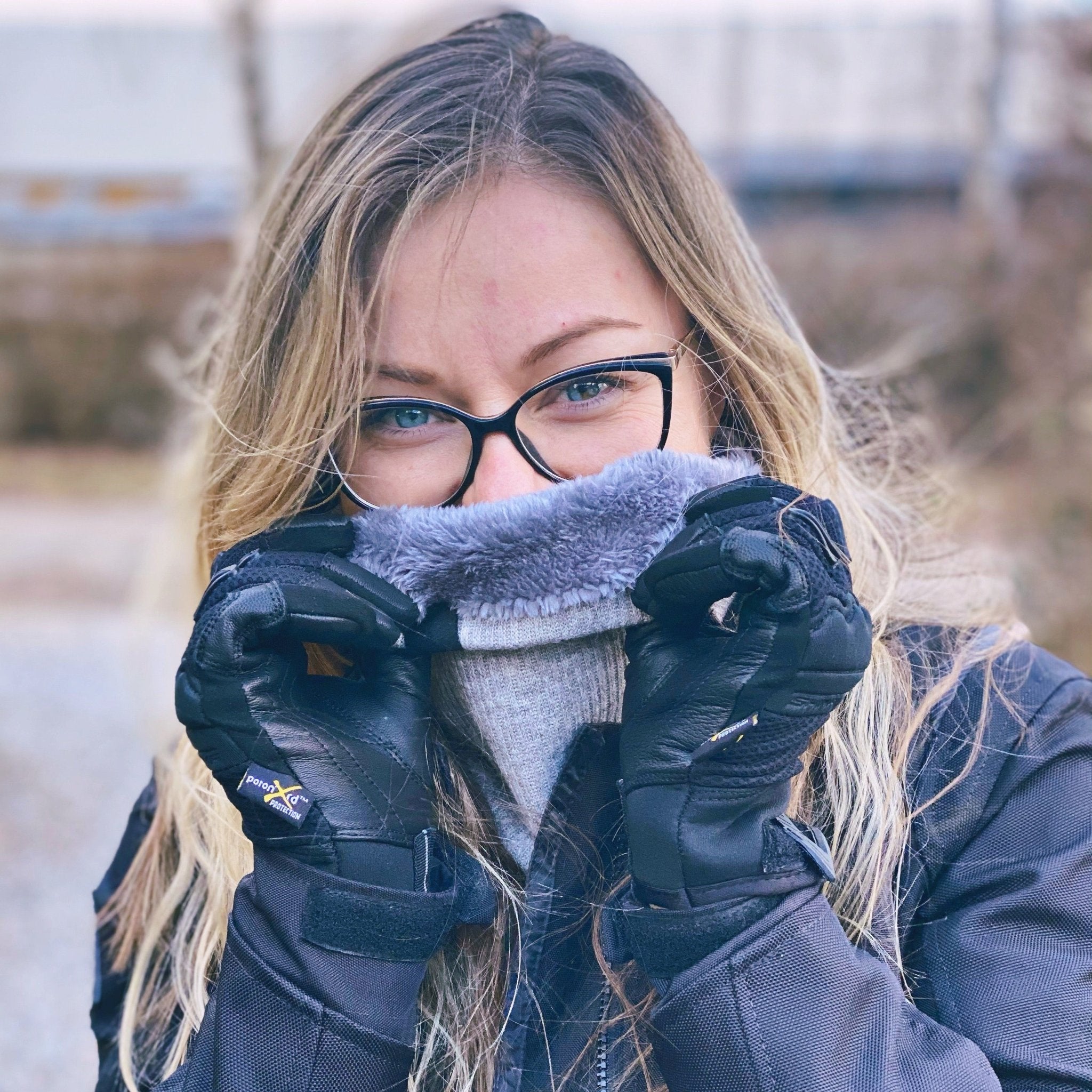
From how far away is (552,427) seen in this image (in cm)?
160

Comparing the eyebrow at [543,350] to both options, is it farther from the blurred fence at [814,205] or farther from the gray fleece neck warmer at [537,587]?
the blurred fence at [814,205]

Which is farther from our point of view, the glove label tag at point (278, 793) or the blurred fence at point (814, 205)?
the blurred fence at point (814, 205)

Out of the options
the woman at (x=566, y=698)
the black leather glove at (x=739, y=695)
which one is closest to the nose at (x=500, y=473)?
the woman at (x=566, y=698)

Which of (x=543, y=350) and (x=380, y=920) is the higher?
(x=543, y=350)

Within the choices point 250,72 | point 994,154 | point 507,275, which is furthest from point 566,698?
point 994,154

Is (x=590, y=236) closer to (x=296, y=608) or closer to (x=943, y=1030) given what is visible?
(x=296, y=608)

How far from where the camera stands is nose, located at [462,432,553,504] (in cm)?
156

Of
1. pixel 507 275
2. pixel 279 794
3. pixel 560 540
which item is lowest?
pixel 279 794

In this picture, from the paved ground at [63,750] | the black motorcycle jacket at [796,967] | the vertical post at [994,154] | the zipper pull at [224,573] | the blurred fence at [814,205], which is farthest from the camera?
the vertical post at [994,154]

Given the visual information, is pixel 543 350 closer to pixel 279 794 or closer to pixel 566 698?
pixel 566 698

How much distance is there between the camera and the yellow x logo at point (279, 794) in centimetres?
144

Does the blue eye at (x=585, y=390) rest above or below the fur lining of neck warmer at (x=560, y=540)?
above

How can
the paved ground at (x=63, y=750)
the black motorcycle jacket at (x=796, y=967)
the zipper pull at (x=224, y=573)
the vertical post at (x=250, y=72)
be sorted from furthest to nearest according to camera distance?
the vertical post at (x=250, y=72) → the paved ground at (x=63, y=750) → the zipper pull at (x=224, y=573) → the black motorcycle jacket at (x=796, y=967)

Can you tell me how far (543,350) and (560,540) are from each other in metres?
0.30
